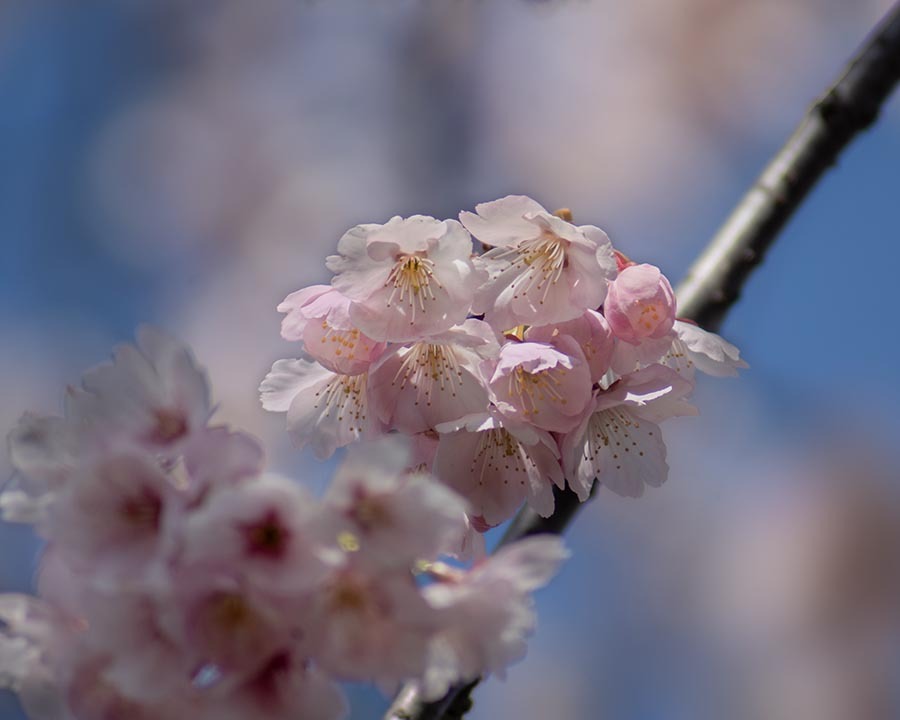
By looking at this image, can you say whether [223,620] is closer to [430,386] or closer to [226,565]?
[226,565]

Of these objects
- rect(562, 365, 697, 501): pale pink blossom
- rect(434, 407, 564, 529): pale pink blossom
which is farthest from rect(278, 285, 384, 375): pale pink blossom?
rect(562, 365, 697, 501): pale pink blossom

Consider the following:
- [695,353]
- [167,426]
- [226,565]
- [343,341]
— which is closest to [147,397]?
[167,426]

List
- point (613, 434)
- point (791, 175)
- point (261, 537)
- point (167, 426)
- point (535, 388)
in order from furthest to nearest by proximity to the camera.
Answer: point (791, 175) → point (613, 434) → point (535, 388) → point (167, 426) → point (261, 537)

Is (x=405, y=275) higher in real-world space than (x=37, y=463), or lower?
higher

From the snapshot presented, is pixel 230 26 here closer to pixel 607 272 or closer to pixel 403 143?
pixel 403 143

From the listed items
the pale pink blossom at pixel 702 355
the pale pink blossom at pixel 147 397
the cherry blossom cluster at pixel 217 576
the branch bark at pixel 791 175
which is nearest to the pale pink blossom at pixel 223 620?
the cherry blossom cluster at pixel 217 576

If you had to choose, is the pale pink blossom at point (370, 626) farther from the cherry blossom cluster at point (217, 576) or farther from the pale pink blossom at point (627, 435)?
the pale pink blossom at point (627, 435)
